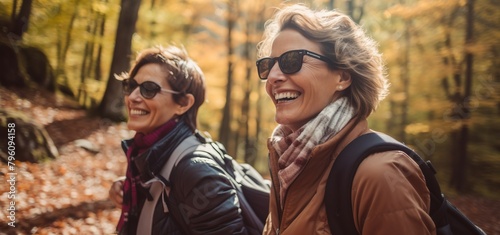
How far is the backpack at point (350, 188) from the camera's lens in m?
1.35

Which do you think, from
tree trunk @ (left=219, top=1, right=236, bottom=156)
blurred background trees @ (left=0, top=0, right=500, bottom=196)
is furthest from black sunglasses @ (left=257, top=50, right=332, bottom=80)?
tree trunk @ (left=219, top=1, right=236, bottom=156)

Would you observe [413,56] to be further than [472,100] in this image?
Yes

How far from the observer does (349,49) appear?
1755 mm

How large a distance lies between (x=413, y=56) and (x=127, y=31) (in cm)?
1212

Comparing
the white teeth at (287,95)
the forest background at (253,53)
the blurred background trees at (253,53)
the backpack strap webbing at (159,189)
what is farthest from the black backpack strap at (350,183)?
the forest background at (253,53)

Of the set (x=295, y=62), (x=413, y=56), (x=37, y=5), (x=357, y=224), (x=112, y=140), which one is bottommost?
(x=112, y=140)

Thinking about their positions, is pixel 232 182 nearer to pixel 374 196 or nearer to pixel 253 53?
pixel 374 196

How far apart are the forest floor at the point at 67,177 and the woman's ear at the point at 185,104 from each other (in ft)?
7.42

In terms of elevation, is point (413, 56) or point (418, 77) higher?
point (413, 56)

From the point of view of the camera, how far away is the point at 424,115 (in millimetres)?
16531

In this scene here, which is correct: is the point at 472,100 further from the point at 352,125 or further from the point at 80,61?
the point at 80,61

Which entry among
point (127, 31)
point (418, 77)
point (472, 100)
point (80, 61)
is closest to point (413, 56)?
point (418, 77)

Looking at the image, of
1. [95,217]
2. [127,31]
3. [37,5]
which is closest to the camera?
[37,5]

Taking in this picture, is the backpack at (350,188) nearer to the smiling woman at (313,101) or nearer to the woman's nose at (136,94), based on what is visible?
the smiling woman at (313,101)
